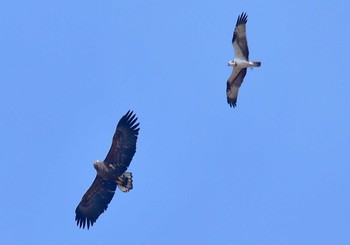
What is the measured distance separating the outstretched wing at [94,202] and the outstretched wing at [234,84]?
8.40 metres

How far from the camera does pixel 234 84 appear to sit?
139 ft

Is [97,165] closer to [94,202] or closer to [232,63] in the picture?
[94,202]

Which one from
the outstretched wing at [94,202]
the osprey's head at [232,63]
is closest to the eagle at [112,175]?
the outstretched wing at [94,202]

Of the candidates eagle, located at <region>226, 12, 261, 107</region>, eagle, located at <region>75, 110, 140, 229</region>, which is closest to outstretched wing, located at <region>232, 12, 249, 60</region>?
eagle, located at <region>226, 12, 261, 107</region>

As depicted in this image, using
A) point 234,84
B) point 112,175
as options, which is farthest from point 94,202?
point 234,84

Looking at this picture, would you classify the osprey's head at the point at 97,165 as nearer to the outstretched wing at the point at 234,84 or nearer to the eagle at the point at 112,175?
the eagle at the point at 112,175

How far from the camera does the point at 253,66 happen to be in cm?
4031

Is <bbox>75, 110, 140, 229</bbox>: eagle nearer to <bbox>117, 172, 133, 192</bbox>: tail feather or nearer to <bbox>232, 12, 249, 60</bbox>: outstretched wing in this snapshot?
<bbox>117, 172, 133, 192</bbox>: tail feather

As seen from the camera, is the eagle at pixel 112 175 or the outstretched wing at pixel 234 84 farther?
the outstretched wing at pixel 234 84

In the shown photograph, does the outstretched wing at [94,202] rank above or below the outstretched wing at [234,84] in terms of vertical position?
below

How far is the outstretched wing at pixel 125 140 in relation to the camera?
120ft

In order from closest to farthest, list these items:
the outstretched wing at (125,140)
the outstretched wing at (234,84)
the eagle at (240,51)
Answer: the outstretched wing at (125,140), the eagle at (240,51), the outstretched wing at (234,84)

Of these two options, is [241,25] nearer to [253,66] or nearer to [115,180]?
[253,66]

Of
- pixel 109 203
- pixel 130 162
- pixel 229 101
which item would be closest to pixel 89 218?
pixel 109 203
